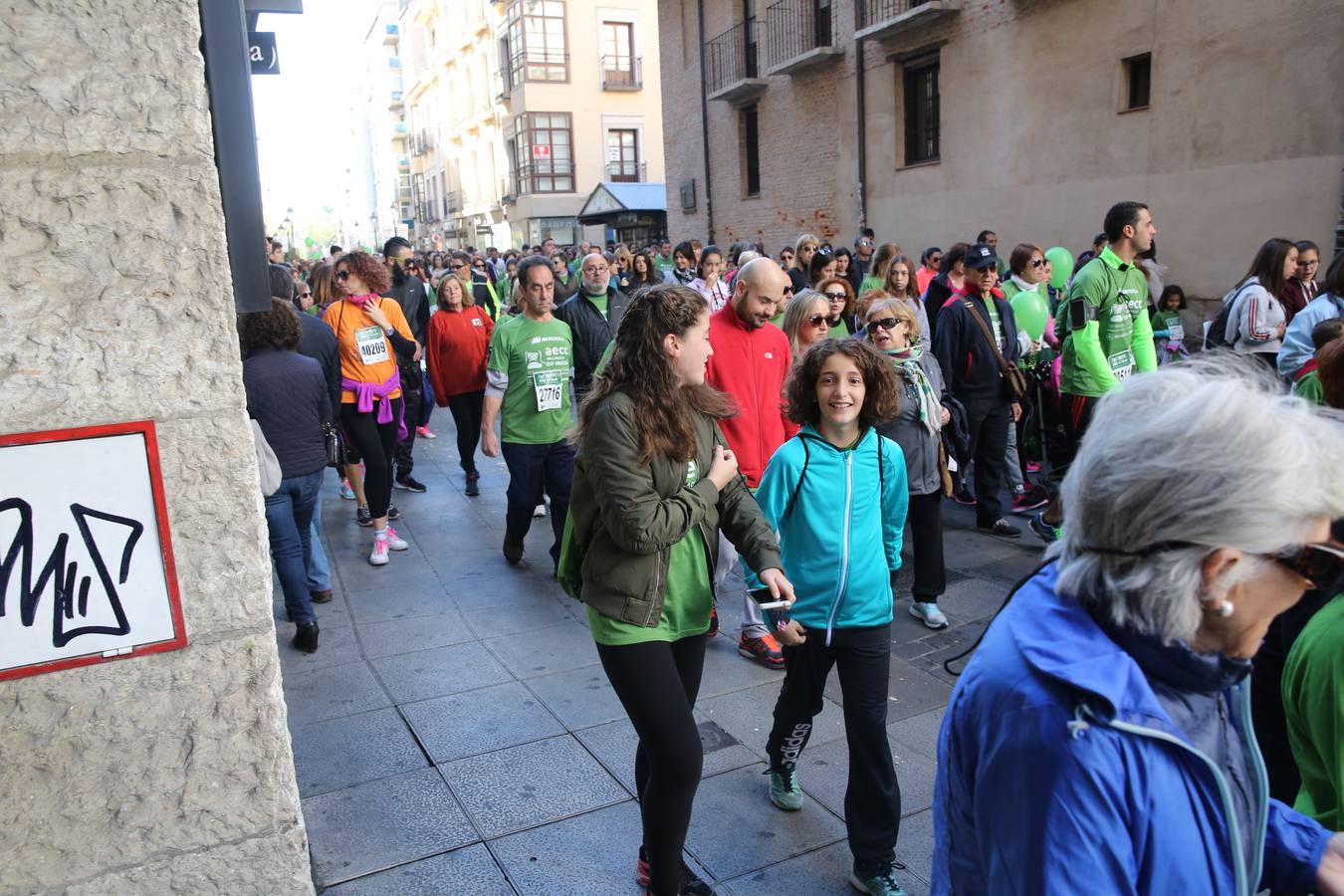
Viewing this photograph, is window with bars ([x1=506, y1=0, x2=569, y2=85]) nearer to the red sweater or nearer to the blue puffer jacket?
the red sweater

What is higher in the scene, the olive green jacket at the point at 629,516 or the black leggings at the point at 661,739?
the olive green jacket at the point at 629,516

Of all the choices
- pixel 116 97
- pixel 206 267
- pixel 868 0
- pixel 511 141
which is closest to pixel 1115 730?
pixel 206 267

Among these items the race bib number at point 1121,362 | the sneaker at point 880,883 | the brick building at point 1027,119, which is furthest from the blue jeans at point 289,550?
the brick building at point 1027,119

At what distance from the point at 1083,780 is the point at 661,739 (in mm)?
1522

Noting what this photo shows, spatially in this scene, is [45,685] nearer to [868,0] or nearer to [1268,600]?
[1268,600]

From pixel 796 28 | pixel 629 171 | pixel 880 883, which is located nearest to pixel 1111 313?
pixel 880 883

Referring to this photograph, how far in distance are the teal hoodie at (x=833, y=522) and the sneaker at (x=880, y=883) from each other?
0.72m

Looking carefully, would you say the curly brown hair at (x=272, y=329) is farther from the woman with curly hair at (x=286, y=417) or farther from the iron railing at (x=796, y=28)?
the iron railing at (x=796, y=28)

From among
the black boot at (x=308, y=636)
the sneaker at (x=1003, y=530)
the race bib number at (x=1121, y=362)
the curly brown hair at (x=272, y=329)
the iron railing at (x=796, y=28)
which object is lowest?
the sneaker at (x=1003, y=530)

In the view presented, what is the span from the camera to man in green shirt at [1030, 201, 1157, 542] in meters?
6.21

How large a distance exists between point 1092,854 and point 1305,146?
38.8 feet

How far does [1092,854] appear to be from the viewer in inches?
49.9

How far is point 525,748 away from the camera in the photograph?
3922 millimetres

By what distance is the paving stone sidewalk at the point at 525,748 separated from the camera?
3.16 meters
